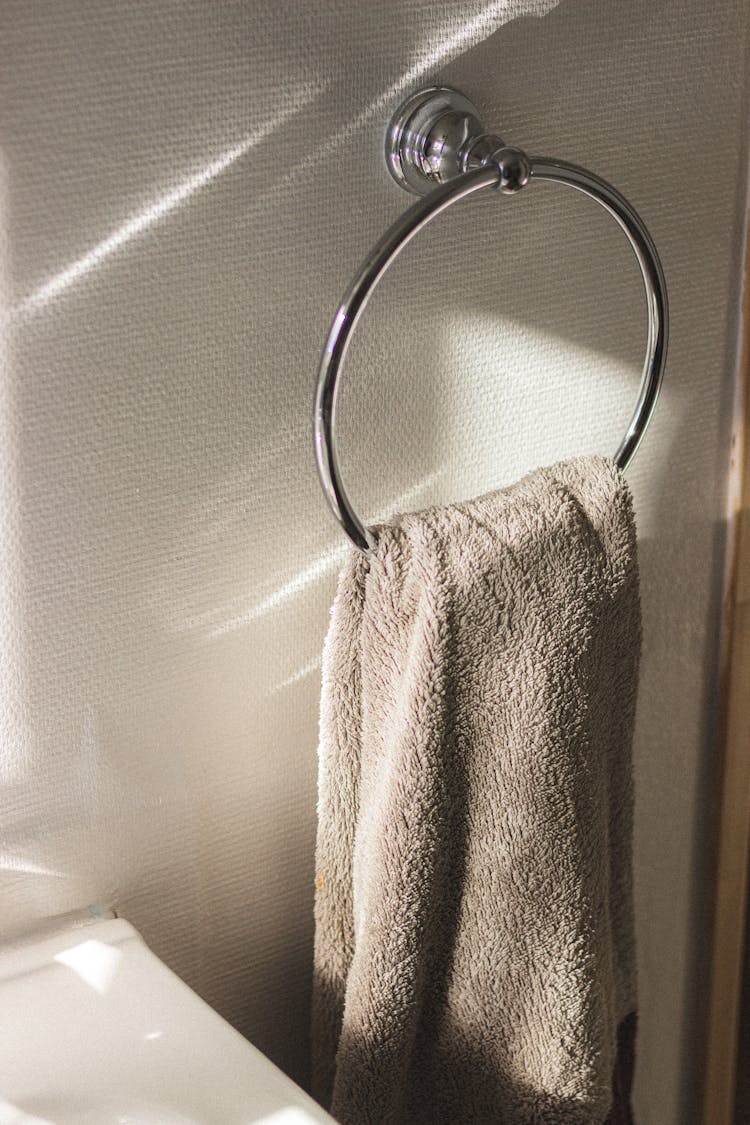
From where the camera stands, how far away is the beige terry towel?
2.05 feet

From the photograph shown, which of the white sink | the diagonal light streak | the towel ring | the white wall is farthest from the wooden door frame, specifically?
the white sink

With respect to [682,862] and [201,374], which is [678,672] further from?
[201,374]

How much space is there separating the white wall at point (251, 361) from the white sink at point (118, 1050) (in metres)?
0.06

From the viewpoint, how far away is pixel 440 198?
0.56 metres

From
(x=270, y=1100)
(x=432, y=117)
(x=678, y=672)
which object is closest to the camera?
(x=270, y=1100)

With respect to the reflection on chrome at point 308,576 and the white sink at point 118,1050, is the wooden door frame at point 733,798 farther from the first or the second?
the white sink at point 118,1050

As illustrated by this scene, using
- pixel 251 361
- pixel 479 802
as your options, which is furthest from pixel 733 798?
pixel 251 361

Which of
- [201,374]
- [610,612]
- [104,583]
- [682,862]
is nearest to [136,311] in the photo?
[201,374]

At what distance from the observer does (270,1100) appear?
0.53 m

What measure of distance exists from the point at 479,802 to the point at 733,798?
1.18 feet

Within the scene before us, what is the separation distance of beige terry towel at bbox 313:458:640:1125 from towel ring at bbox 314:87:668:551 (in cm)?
6

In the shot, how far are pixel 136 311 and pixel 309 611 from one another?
0.73 ft

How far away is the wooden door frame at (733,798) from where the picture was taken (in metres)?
0.85

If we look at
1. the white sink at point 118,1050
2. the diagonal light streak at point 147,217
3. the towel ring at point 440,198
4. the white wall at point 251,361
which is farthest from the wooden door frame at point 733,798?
the white sink at point 118,1050
